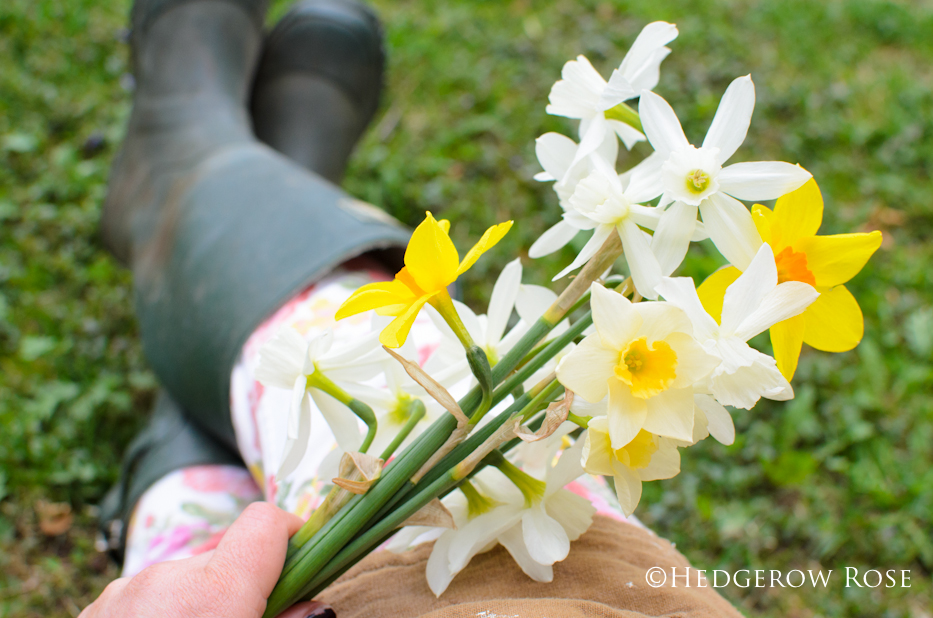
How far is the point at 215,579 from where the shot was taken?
0.42m

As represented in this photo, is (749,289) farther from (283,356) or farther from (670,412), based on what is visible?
(283,356)

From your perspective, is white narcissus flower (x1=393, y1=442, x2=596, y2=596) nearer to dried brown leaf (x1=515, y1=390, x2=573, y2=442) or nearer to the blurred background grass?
dried brown leaf (x1=515, y1=390, x2=573, y2=442)

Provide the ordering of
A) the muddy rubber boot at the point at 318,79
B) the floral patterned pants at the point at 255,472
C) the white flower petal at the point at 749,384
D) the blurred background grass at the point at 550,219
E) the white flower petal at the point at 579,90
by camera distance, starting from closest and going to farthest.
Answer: the white flower petal at the point at 749,384, the white flower petal at the point at 579,90, the floral patterned pants at the point at 255,472, the blurred background grass at the point at 550,219, the muddy rubber boot at the point at 318,79

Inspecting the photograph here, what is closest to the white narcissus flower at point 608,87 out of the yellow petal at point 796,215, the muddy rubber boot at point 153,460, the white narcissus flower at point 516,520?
the yellow petal at point 796,215

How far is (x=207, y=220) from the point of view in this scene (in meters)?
0.96

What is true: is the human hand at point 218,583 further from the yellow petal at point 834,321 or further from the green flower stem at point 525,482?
the yellow petal at point 834,321

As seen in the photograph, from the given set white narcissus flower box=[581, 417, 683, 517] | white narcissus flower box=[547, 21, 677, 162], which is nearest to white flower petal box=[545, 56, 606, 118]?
white narcissus flower box=[547, 21, 677, 162]

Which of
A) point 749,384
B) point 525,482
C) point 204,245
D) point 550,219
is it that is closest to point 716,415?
point 749,384

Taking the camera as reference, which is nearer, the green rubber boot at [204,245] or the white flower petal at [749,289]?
the white flower petal at [749,289]

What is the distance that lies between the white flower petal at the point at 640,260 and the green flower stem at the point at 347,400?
19cm

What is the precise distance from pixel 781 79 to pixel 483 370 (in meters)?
1.76

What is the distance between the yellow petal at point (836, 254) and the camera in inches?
13.9

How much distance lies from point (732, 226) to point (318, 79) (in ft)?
4.33

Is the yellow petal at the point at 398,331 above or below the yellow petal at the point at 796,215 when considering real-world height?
below
